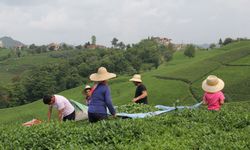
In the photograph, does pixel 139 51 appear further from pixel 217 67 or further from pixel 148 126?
pixel 148 126

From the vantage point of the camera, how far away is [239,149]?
642 cm

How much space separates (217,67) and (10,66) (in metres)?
88.0

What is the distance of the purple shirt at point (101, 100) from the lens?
9438 mm

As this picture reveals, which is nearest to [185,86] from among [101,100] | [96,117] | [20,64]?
[96,117]

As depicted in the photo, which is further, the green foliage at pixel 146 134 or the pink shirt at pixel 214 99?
the pink shirt at pixel 214 99

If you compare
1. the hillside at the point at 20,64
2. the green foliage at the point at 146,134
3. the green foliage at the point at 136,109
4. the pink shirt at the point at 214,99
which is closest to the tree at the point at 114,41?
the hillside at the point at 20,64

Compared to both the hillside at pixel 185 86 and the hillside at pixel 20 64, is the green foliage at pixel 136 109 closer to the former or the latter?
the hillside at pixel 185 86

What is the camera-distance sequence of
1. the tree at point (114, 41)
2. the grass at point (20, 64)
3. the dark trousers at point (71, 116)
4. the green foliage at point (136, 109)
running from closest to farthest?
the dark trousers at point (71, 116) → the green foliage at point (136, 109) → the grass at point (20, 64) → the tree at point (114, 41)

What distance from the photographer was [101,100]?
374 inches

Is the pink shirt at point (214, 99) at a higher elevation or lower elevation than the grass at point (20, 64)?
higher

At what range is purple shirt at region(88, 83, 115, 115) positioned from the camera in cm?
944

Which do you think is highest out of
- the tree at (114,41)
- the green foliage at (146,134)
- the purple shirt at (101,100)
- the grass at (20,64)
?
the purple shirt at (101,100)

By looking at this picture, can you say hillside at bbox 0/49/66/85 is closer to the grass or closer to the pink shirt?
the grass

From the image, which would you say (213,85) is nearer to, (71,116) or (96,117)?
(96,117)
